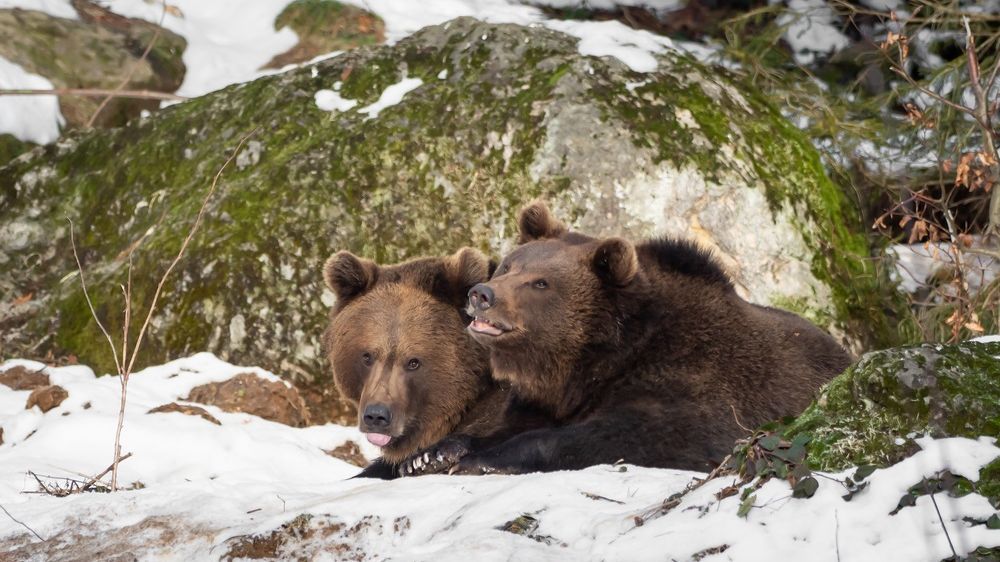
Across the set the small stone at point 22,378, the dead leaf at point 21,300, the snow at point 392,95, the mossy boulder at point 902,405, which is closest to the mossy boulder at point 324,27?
the snow at point 392,95

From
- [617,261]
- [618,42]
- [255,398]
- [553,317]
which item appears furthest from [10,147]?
[617,261]

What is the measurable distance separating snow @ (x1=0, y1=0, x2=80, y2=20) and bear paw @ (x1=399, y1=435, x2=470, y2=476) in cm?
771

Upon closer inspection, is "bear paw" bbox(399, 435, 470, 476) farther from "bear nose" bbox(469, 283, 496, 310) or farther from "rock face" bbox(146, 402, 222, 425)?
"rock face" bbox(146, 402, 222, 425)

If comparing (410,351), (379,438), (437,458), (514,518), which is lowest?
(379,438)

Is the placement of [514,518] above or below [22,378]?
above

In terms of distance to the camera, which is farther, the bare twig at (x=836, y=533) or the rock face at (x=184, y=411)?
the rock face at (x=184, y=411)

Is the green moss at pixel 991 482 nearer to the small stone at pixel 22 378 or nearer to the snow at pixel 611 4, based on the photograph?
the small stone at pixel 22 378

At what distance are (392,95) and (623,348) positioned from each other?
4635 mm

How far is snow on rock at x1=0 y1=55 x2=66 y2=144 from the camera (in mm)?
10125

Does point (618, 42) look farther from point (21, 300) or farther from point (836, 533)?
point (836, 533)

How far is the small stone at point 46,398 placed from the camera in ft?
24.9

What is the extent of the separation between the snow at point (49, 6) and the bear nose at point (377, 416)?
724 cm

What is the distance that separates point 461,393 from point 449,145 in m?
3.12

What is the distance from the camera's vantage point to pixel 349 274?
254 inches
